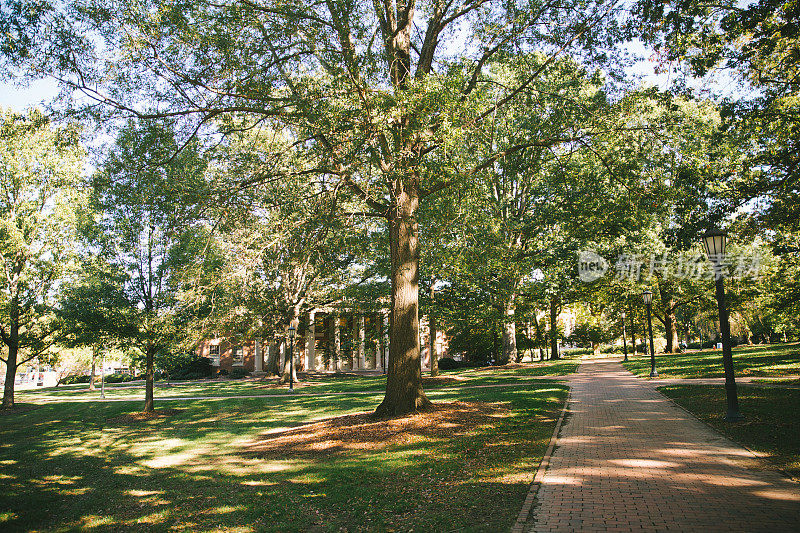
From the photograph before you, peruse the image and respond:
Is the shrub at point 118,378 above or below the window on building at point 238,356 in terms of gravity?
below

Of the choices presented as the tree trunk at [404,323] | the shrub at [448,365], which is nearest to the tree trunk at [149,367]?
the tree trunk at [404,323]

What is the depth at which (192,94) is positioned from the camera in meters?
10.2

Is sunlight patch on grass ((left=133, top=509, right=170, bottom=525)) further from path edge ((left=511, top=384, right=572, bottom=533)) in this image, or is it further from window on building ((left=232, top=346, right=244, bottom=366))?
window on building ((left=232, top=346, right=244, bottom=366))

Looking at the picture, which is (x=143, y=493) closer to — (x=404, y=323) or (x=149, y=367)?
(x=404, y=323)

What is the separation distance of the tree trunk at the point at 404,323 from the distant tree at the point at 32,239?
56.1 ft

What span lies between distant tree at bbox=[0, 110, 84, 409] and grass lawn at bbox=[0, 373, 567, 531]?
327 inches

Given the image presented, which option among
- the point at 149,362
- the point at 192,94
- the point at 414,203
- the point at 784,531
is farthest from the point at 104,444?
the point at 784,531

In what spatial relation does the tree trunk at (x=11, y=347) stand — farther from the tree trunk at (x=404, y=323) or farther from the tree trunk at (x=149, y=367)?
the tree trunk at (x=404, y=323)

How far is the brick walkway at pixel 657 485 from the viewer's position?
4762 millimetres

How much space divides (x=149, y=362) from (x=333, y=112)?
13.0 metres

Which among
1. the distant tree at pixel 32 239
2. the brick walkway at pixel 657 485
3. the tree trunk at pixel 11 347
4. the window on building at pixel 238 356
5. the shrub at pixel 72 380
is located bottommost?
the shrub at pixel 72 380

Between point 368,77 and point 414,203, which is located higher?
point 368,77

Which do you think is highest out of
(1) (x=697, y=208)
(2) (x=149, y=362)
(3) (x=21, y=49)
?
(3) (x=21, y=49)

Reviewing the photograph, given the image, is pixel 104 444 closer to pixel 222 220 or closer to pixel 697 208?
pixel 222 220
